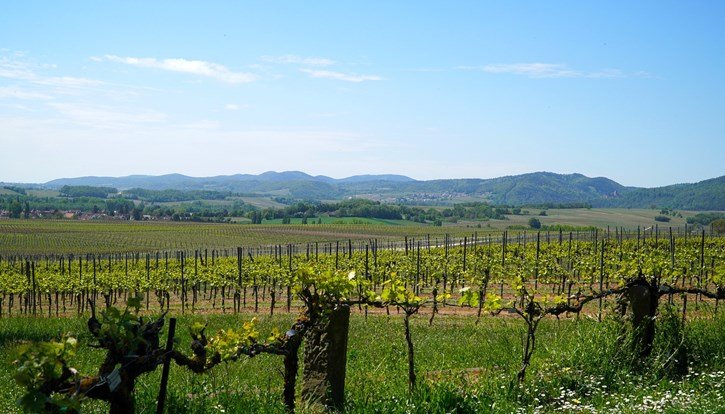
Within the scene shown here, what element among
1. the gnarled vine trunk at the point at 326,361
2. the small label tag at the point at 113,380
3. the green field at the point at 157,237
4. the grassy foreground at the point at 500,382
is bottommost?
the green field at the point at 157,237

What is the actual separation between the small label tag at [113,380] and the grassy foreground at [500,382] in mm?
609

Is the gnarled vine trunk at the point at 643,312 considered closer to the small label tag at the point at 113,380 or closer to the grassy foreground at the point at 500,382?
the grassy foreground at the point at 500,382

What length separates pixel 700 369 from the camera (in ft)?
24.2

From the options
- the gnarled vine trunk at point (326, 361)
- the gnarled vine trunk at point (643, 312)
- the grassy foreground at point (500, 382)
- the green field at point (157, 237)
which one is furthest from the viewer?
the green field at point (157, 237)

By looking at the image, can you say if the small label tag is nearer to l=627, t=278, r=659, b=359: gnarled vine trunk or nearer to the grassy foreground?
the grassy foreground

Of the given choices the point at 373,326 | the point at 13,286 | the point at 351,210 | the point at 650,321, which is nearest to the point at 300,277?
the point at 650,321

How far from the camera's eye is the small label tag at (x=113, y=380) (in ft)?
13.3

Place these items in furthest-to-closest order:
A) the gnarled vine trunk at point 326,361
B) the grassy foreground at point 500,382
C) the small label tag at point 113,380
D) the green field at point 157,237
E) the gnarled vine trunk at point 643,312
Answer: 1. the green field at point 157,237
2. the gnarled vine trunk at point 643,312
3. the gnarled vine trunk at point 326,361
4. the grassy foreground at point 500,382
5. the small label tag at point 113,380

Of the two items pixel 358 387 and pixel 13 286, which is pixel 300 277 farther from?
pixel 13 286

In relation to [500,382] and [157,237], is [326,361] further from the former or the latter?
[157,237]

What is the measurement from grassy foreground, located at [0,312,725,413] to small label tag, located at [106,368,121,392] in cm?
61

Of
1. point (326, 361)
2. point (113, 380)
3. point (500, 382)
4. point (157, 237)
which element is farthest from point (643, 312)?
point (157, 237)

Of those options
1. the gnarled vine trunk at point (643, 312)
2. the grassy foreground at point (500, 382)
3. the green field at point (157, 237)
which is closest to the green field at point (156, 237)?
the green field at point (157, 237)

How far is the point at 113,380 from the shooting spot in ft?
13.4
